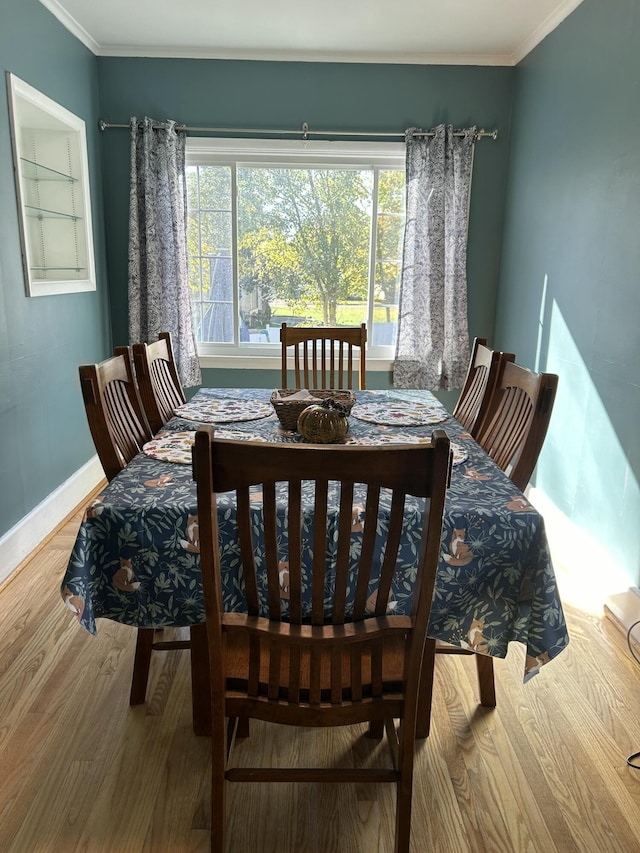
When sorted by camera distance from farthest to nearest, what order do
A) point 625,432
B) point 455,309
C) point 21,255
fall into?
1. point 455,309
2. point 21,255
3. point 625,432

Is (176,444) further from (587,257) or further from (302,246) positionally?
(302,246)

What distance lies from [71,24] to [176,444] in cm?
268

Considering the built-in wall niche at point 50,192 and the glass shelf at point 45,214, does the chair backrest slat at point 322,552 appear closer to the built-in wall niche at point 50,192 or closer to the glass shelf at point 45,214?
the built-in wall niche at point 50,192

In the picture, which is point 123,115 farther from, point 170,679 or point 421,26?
point 170,679

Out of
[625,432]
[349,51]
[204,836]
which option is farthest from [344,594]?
[349,51]

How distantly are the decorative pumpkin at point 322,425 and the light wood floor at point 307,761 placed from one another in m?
0.84

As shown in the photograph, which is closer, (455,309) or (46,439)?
(46,439)

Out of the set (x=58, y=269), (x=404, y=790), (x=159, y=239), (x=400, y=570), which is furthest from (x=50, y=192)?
(x=404, y=790)

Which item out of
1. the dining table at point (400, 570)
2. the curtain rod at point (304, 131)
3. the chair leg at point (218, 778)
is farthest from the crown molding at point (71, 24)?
the chair leg at point (218, 778)

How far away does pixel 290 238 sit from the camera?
394cm

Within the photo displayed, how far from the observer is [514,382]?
1.89 meters

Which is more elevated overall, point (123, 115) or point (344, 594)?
point (123, 115)

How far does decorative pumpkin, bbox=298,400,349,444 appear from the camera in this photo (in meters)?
1.76

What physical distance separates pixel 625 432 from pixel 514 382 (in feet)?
2.42
